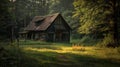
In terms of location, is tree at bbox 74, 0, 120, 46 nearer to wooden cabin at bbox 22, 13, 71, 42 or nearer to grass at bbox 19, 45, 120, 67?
grass at bbox 19, 45, 120, 67

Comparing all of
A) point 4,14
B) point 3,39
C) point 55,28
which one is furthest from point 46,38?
point 3,39

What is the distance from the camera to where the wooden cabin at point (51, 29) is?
54.4m

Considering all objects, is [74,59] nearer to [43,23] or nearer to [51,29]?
[51,29]

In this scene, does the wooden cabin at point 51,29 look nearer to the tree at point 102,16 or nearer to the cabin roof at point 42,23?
the cabin roof at point 42,23

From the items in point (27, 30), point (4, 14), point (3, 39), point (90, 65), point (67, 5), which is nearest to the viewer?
point (90, 65)

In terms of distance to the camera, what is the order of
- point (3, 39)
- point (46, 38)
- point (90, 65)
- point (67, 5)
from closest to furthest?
point (90, 65), point (3, 39), point (46, 38), point (67, 5)

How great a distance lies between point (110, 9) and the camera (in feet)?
117

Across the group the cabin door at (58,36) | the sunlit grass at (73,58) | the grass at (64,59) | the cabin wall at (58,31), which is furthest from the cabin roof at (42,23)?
the grass at (64,59)

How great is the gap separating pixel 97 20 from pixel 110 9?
99.8 inches

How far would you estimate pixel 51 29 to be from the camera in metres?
55.0

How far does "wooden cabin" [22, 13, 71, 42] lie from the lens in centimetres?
5441

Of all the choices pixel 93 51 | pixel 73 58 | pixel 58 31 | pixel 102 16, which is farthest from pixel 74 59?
pixel 58 31

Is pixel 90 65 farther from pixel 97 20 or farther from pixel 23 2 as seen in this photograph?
pixel 23 2

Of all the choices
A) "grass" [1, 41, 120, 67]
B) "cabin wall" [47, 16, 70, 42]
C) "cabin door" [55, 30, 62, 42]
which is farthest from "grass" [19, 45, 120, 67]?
"cabin door" [55, 30, 62, 42]
